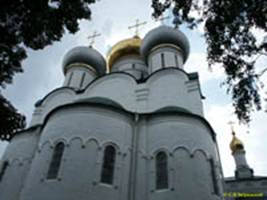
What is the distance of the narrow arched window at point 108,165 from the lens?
902cm

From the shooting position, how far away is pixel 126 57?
18797mm

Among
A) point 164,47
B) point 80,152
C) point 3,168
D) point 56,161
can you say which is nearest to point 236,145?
point 164,47

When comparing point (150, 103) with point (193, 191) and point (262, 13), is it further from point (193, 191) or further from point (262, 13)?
point (262, 13)

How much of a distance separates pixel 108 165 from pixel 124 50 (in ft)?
36.5

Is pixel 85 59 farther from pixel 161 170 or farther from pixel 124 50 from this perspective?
pixel 161 170

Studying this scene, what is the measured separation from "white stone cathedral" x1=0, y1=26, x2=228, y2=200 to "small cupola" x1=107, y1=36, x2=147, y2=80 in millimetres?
4356

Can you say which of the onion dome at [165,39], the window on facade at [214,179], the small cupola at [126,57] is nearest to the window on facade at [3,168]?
the window on facade at [214,179]

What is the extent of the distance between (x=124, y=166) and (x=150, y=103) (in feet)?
Result: 13.0

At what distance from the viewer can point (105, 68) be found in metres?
18.6

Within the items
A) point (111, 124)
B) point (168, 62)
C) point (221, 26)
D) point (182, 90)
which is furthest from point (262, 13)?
point (168, 62)

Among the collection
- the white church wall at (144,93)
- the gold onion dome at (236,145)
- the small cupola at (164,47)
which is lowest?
the white church wall at (144,93)

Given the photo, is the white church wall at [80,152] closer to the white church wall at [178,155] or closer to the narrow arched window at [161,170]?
the white church wall at [178,155]

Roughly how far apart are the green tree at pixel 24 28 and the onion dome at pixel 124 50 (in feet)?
39.8

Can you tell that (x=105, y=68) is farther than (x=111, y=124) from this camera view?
Yes
